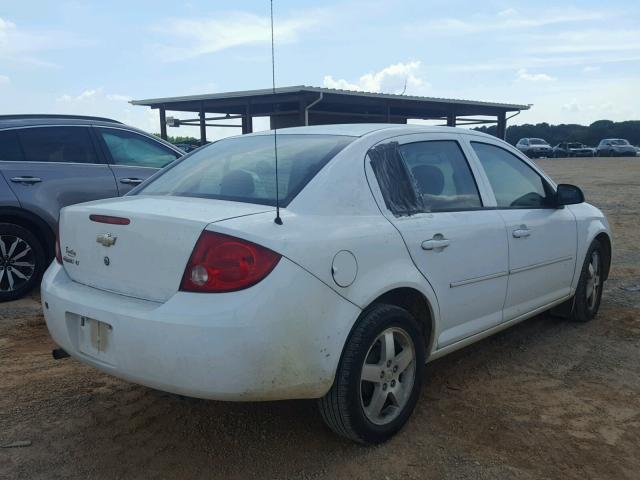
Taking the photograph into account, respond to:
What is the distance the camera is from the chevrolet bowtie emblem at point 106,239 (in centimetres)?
281

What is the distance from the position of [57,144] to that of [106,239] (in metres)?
3.64

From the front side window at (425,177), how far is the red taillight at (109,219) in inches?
50.0

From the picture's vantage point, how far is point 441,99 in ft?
72.4

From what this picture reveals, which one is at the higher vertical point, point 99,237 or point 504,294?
point 99,237

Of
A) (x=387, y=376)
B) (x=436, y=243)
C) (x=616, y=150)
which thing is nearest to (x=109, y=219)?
(x=387, y=376)

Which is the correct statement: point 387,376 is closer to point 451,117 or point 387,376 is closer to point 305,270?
point 305,270

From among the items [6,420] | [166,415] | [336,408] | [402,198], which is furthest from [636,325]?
[6,420]

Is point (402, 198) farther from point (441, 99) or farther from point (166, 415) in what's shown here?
point (441, 99)

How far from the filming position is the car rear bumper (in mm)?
2416

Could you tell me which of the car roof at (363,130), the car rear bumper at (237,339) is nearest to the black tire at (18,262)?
the car roof at (363,130)

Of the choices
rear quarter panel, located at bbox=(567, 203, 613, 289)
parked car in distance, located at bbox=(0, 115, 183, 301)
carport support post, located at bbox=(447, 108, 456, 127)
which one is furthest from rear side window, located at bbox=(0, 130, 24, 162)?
carport support post, located at bbox=(447, 108, 456, 127)

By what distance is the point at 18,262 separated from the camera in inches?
218

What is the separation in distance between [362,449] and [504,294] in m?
1.45

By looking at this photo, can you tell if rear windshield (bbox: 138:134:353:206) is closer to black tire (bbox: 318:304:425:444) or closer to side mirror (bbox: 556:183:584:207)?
black tire (bbox: 318:304:425:444)
